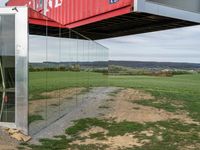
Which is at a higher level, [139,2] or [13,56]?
[139,2]

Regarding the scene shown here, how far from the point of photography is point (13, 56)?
336 inches

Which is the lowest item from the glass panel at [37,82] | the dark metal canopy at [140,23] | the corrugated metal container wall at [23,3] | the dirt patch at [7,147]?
the dirt patch at [7,147]

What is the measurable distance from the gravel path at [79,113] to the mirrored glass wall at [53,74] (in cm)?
13

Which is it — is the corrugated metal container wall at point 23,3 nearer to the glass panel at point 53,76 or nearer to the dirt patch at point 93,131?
the glass panel at point 53,76

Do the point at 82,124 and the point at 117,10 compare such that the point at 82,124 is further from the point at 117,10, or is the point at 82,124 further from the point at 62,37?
the point at 117,10

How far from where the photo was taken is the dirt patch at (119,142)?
333 inches

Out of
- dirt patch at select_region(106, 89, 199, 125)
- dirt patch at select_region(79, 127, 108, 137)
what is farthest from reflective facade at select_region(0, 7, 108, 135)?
dirt patch at select_region(106, 89, 199, 125)

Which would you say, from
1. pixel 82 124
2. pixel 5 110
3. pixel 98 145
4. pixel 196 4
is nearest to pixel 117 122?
pixel 82 124

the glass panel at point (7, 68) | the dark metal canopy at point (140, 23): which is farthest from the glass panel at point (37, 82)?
the dark metal canopy at point (140, 23)

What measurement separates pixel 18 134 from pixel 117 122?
3.67 metres

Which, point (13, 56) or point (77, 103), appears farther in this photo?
point (77, 103)

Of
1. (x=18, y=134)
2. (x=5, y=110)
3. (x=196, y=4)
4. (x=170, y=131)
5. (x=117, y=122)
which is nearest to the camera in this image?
(x=18, y=134)

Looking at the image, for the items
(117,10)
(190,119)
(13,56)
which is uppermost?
(117,10)

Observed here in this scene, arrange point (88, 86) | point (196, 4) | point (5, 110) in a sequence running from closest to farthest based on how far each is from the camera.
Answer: point (5, 110)
point (196, 4)
point (88, 86)
